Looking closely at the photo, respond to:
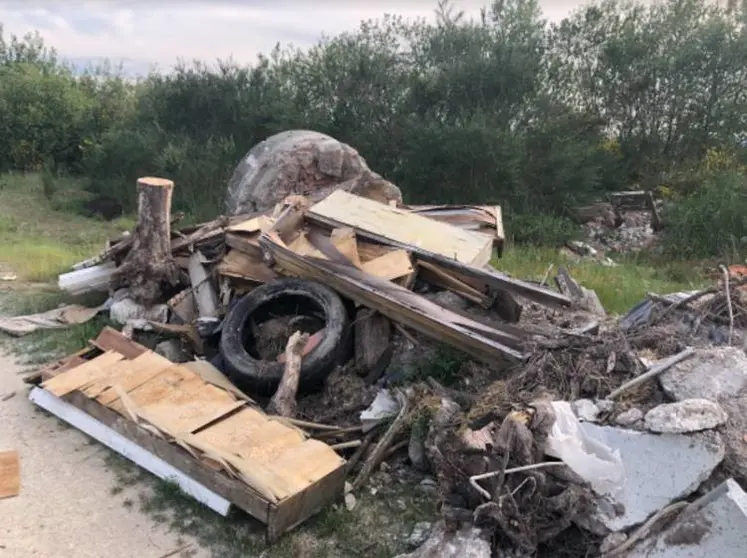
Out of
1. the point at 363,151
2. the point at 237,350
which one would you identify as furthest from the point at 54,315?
the point at 363,151

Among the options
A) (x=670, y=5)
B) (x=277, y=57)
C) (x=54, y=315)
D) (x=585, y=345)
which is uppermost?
(x=670, y=5)

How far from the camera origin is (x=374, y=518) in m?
4.38

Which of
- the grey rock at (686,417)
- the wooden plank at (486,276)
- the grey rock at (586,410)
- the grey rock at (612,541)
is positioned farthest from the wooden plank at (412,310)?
the grey rock at (612,541)

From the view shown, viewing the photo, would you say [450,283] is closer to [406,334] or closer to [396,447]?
[406,334]

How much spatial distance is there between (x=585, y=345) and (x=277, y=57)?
13945 mm

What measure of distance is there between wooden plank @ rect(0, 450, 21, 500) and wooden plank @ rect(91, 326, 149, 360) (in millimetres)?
1165

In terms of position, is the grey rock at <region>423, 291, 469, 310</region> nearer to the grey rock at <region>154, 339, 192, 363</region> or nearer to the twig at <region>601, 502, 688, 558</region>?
the grey rock at <region>154, 339, 192, 363</region>

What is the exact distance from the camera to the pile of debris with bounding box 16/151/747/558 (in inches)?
146

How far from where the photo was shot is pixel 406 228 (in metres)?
6.98

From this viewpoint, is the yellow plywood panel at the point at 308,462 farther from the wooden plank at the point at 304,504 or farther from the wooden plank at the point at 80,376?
the wooden plank at the point at 80,376

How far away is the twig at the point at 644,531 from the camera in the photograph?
3504mm

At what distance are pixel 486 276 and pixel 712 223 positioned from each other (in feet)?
28.4

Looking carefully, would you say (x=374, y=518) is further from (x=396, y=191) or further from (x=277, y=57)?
(x=277, y=57)

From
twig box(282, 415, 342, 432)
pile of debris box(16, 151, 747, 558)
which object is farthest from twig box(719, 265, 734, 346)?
twig box(282, 415, 342, 432)
